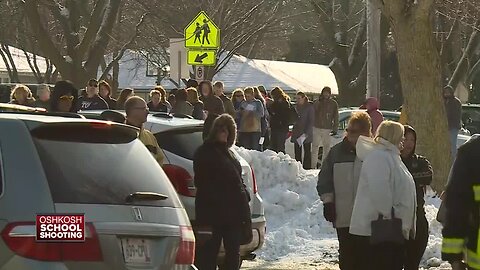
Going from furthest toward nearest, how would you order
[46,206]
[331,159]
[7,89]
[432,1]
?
[7,89] → [432,1] → [331,159] → [46,206]

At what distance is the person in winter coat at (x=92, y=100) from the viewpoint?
56.4ft

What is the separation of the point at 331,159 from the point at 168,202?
11.1 feet

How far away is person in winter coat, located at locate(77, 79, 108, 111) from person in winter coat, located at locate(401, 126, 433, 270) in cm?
741

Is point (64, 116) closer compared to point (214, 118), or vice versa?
point (64, 116)

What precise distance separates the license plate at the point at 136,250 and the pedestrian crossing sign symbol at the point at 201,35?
14.2 metres

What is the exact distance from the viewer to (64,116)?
23.4ft

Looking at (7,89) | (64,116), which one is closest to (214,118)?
(64,116)

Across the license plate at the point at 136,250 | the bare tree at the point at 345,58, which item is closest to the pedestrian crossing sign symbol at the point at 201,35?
the license plate at the point at 136,250

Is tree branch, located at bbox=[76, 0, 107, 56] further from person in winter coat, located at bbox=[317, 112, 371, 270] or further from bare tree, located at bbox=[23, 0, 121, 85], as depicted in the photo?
person in winter coat, located at bbox=[317, 112, 371, 270]

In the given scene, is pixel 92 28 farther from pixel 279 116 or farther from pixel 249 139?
pixel 249 139

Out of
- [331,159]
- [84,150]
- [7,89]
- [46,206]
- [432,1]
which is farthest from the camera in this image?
[7,89]

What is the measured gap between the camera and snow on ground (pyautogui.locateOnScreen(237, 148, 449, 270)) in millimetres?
13867

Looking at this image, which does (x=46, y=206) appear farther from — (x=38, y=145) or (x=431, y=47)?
(x=431, y=47)

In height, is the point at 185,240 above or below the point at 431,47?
below
